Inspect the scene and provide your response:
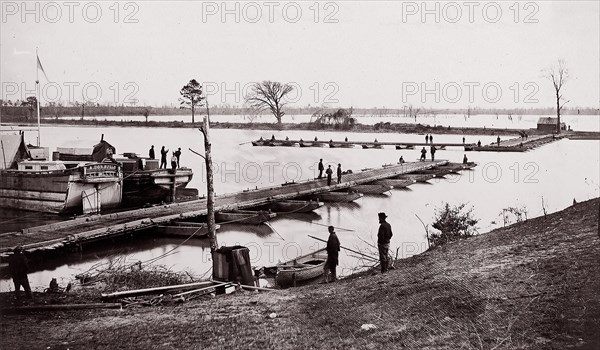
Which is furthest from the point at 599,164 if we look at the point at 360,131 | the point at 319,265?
the point at 360,131

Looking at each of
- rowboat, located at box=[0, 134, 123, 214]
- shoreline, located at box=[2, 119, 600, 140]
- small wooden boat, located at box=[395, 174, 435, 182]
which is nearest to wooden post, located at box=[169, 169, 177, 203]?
rowboat, located at box=[0, 134, 123, 214]

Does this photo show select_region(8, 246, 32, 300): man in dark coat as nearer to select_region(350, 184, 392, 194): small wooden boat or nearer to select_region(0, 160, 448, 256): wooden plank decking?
select_region(0, 160, 448, 256): wooden plank decking

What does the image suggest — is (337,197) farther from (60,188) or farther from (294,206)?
(60,188)

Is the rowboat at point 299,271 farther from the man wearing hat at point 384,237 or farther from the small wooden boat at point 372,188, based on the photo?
the small wooden boat at point 372,188

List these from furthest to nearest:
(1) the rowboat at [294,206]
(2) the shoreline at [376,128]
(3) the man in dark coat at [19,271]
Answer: (2) the shoreline at [376,128] → (1) the rowboat at [294,206] → (3) the man in dark coat at [19,271]

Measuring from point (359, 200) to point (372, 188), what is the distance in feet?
9.42

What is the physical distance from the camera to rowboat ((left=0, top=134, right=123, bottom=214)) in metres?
30.6

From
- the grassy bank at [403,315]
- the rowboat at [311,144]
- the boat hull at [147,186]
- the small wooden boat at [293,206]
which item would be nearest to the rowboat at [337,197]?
the small wooden boat at [293,206]

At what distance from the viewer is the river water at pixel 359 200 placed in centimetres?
2409

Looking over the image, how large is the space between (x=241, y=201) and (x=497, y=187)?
2446 centimetres

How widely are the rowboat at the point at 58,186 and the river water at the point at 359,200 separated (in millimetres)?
965

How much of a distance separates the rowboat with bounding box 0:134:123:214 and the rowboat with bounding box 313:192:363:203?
44.3ft

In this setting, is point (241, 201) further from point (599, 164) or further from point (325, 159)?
point (599, 164)

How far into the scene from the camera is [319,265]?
18.8 meters
